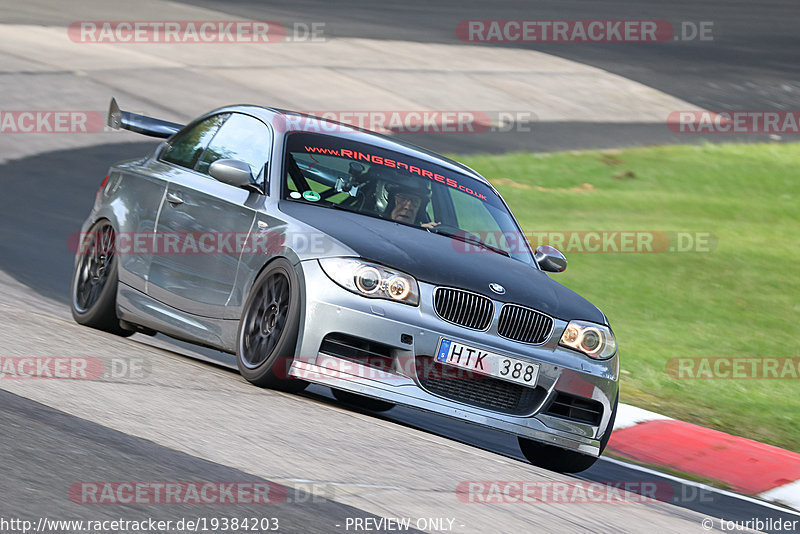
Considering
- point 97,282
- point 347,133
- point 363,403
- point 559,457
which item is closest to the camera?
point 559,457

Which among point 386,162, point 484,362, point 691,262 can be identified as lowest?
point 484,362

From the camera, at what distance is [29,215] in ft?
44.9

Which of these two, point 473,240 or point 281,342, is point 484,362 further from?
point 473,240

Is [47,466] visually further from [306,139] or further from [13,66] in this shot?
[13,66]

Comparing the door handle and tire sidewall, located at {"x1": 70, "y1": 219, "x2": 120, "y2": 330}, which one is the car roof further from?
tire sidewall, located at {"x1": 70, "y1": 219, "x2": 120, "y2": 330}

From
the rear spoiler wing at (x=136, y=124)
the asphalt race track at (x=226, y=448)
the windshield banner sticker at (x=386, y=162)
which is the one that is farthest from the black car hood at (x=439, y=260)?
the rear spoiler wing at (x=136, y=124)

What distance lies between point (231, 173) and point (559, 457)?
2446mm

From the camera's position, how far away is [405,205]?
26.3 ft

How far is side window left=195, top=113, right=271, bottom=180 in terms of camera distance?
8148 mm

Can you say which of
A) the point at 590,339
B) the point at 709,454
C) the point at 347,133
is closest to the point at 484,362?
the point at 590,339

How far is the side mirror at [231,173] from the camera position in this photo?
7.64m

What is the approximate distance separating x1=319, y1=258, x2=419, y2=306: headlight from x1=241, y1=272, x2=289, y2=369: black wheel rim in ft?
1.13

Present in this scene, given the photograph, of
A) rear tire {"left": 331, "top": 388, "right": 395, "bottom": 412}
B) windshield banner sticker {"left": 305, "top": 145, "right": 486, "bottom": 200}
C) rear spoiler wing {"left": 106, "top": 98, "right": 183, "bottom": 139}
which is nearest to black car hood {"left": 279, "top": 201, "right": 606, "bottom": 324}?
windshield banner sticker {"left": 305, "top": 145, "right": 486, "bottom": 200}

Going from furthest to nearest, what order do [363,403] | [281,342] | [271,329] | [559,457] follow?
[363,403], [559,457], [271,329], [281,342]
